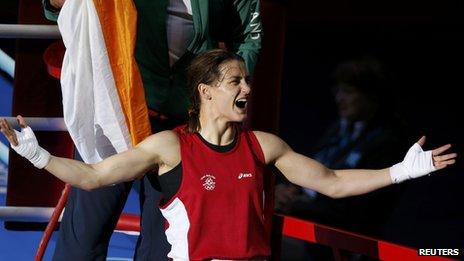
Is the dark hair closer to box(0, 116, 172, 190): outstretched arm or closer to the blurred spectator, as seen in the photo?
box(0, 116, 172, 190): outstretched arm

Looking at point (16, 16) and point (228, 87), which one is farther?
point (16, 16)

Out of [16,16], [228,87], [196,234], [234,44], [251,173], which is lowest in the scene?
[196,234]

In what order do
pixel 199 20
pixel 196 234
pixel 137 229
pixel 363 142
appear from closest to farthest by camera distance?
pixel 196 234 < pixel 199 20 < pixel 137 229 < pixel 363 142

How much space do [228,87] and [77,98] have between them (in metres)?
0.45

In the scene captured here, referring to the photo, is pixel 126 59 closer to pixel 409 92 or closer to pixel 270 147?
pixel 270 147

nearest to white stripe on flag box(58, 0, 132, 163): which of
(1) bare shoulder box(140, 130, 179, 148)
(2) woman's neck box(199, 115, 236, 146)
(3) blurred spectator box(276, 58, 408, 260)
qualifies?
(1) bare shoulder box(140, 130, 179, 148)

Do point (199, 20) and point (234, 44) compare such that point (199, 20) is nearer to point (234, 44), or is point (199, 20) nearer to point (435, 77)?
point (234, 44)

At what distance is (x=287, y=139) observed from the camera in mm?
4504

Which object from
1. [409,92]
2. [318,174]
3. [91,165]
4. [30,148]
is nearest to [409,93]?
[409,92]

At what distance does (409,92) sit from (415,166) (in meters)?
1.34

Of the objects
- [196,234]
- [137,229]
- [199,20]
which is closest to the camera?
[196,234]

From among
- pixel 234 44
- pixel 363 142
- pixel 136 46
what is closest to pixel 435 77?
pixel 363 142

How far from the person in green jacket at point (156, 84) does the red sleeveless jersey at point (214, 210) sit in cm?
18

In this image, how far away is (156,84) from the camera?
11.1ft
